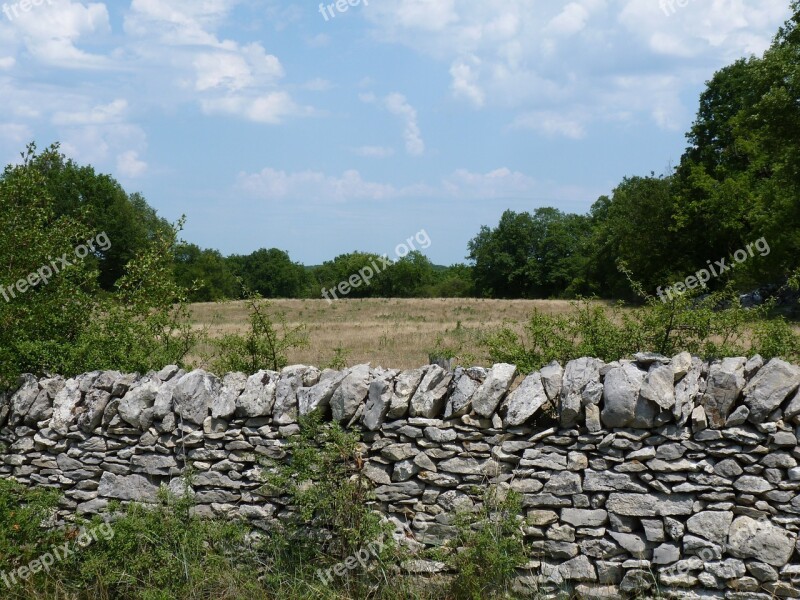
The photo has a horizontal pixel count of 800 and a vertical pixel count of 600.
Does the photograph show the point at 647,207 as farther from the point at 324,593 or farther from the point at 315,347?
the point at 324,593

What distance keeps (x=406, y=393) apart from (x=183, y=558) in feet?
7.55

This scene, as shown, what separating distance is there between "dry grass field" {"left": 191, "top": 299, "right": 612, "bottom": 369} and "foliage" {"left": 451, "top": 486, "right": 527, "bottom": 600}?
1.94 metres

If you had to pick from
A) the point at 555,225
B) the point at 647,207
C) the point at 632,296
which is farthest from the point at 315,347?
the point at 555,225

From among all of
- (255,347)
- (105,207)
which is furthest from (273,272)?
(255,347)

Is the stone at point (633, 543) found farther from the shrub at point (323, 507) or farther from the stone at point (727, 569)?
the shrub at point (323, 507)

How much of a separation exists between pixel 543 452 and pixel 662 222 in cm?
3584

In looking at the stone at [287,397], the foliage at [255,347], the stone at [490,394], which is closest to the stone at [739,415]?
the stone at [490,394]

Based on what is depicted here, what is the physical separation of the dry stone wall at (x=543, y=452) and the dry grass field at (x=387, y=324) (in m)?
1.61

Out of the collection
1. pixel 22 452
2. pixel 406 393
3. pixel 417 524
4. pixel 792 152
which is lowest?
pixel 417 524

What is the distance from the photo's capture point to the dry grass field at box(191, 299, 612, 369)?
1574 cm

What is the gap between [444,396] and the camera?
5949 millimetres

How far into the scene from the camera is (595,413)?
5.53 m

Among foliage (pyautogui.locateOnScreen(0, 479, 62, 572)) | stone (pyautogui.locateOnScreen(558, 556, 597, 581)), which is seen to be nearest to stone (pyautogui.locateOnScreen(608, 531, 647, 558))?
stone (pyautogui.locateOnScreen(558, 556, 597, 581))

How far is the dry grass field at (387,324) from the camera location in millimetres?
15742
